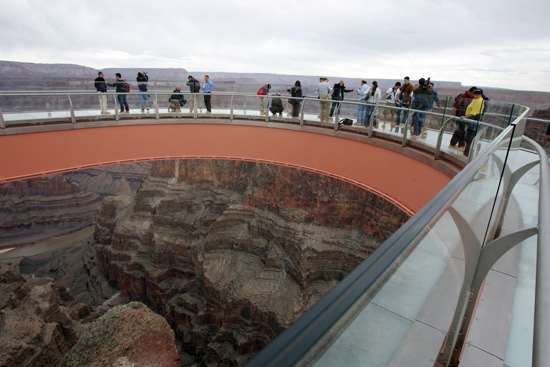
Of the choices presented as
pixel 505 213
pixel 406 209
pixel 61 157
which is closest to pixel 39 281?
pixel 61 157

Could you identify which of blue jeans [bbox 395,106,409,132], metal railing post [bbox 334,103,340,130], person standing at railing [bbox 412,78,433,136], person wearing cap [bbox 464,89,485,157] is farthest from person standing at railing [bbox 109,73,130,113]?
person wearing cap [bbox 464,89,485,157]

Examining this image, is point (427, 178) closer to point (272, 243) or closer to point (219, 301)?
point (219, 301)

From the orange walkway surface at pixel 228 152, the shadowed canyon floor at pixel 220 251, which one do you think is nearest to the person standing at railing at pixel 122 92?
the orange walkway surface at pixel 228 152

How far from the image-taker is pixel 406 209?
30.3 feet

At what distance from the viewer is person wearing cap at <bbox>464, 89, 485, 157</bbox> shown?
7.47 meters

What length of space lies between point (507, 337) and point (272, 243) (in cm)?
2818

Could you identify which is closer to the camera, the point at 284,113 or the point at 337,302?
the point at 337,302

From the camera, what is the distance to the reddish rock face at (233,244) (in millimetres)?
24469

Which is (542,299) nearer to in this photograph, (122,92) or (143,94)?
(143,94)

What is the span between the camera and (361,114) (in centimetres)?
1162

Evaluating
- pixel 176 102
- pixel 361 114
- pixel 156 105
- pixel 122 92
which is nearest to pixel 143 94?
pixel 156 105

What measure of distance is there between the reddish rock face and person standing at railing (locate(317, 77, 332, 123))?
15.7 metres

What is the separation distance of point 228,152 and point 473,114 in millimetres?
9178

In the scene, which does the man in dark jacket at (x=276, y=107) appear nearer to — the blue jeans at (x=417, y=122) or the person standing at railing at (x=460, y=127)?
the blue jeans at (x=417, y=122)
